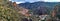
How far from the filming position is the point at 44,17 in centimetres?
226

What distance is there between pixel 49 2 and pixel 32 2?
0.15m

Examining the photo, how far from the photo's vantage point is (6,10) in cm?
224

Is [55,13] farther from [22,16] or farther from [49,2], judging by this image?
[22,16]

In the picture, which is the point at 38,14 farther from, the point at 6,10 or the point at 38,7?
the point at 6,10

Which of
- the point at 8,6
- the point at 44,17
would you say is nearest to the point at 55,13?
the point at 44,17

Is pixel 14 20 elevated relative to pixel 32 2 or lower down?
lower down

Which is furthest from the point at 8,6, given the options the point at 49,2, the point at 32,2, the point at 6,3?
the point at 49,2

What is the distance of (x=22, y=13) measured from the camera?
226cm

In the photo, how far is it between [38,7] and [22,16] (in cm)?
16

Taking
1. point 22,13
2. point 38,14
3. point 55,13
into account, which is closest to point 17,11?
point 22,13

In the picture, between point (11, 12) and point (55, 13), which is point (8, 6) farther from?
point (55, 13)

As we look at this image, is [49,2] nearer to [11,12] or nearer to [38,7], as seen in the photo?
[38,7]

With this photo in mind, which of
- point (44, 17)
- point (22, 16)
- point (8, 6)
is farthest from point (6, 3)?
point (44, 17)

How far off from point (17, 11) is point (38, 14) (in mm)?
184
